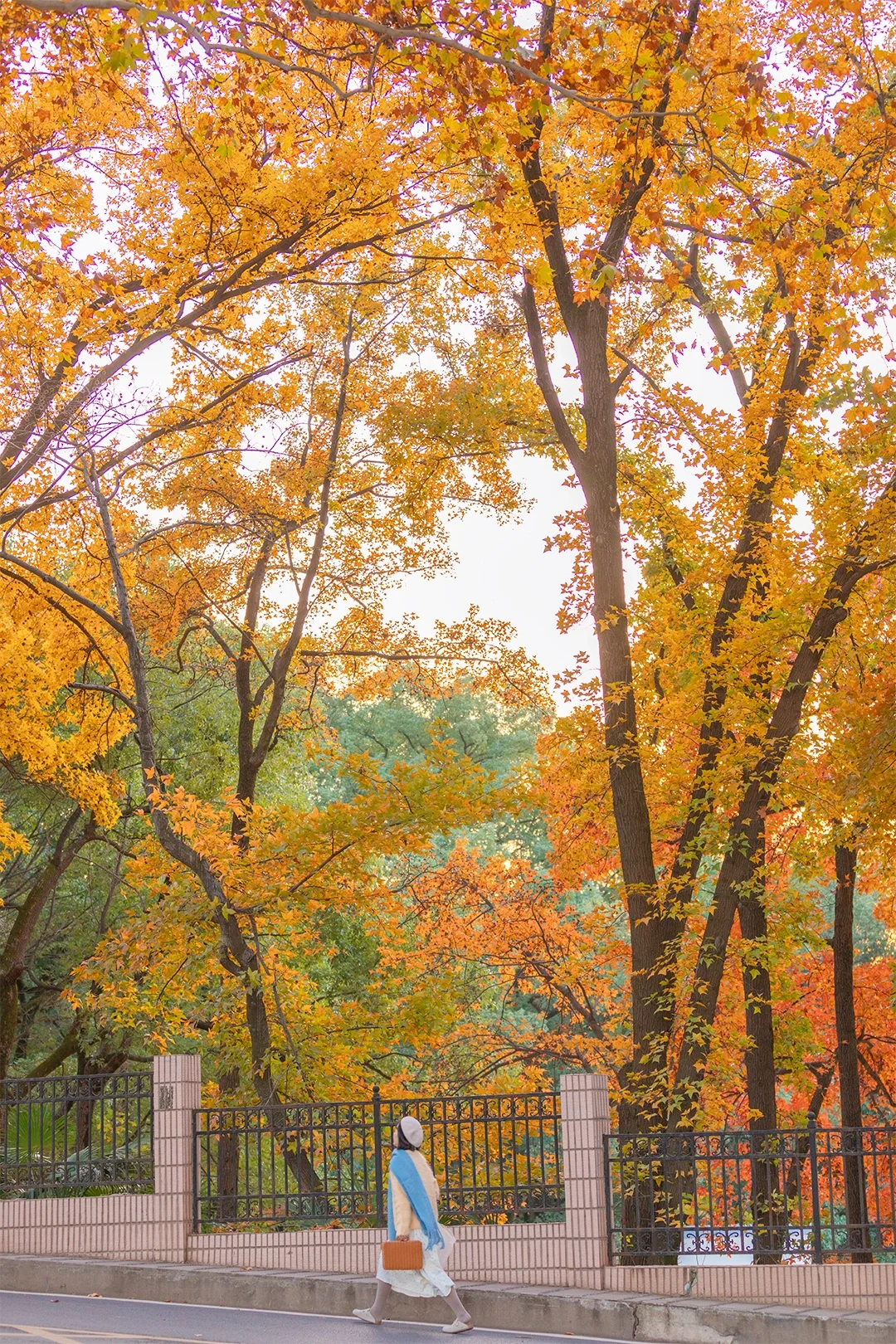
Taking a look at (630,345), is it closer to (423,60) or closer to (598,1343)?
(423,60)

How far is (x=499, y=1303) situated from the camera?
10367 mm

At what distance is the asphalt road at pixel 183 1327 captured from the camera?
949 cm

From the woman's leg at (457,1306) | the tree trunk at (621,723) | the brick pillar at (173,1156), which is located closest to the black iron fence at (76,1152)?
the brick pillar at (173,1156)

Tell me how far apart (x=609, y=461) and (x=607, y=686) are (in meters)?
2.57

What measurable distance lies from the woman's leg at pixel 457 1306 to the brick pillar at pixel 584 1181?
4.00ft

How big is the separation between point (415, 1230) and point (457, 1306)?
58cm

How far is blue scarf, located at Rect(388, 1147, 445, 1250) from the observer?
393 inches

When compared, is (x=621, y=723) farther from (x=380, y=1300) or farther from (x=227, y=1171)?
(x=380, y=1300)

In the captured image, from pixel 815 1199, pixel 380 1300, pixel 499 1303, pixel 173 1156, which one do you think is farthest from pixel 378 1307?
pixel 815 1199

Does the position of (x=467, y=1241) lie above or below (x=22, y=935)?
below

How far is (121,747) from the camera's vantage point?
24.9 metres

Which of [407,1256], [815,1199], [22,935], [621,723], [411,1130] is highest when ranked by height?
[621,723]

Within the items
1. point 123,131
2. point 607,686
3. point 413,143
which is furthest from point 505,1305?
point 123,131

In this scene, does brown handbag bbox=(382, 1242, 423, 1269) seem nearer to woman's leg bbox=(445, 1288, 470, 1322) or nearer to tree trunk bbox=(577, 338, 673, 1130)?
woman's leg bbox=(445, 1288, 470, 1322)
